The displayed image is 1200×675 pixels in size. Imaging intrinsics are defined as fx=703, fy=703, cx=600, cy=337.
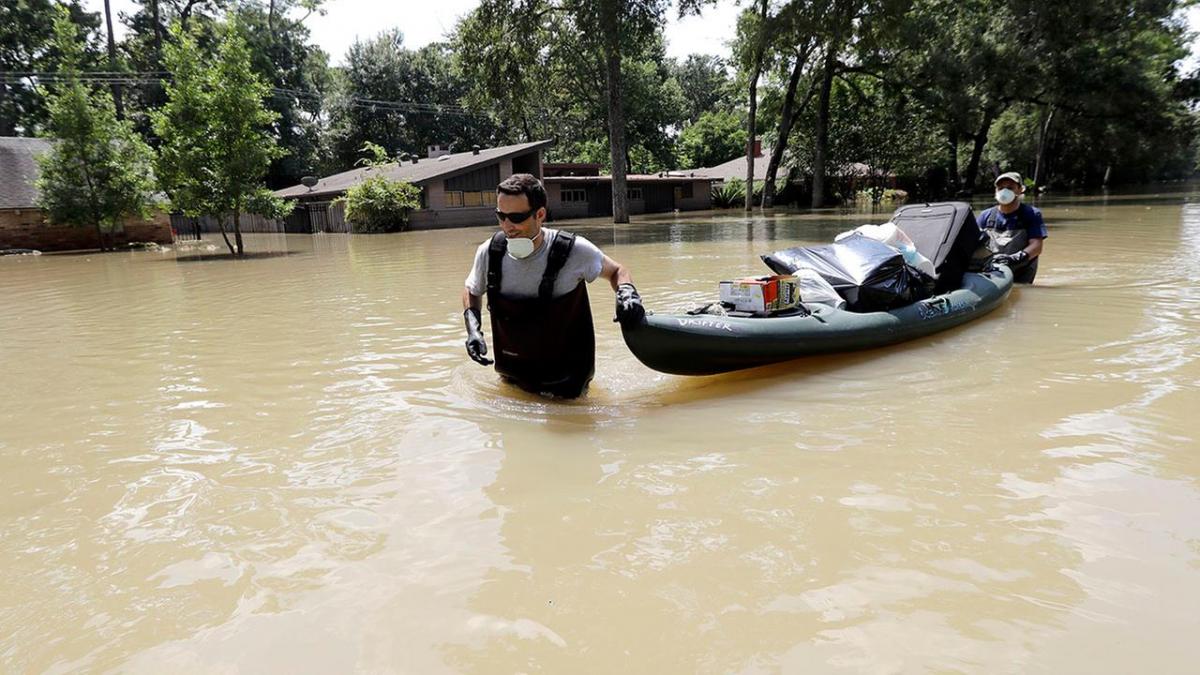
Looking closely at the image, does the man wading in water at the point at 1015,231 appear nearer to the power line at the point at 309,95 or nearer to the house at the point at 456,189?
the house at the point at 456,189

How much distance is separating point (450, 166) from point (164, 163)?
13.6m

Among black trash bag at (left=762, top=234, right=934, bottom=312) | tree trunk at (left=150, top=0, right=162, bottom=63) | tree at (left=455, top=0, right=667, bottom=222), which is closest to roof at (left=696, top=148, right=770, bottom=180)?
tree at (left=455, top=0, right=667, bottom=222)

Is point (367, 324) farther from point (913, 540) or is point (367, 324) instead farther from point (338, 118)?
point (338, 118)

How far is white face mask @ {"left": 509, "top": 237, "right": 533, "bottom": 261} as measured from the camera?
3762 millimetres

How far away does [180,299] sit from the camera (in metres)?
10.1

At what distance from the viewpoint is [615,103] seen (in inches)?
1012

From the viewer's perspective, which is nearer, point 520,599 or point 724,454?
point 520,599

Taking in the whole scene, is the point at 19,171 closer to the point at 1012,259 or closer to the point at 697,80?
the point at 1012,259

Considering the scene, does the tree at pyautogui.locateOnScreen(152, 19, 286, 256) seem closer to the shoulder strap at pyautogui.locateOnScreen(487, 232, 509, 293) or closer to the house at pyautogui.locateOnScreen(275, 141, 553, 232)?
the house at pyautogui.locateOnScreen(275, 141, 553, 232)

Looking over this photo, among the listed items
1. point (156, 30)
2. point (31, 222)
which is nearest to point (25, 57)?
point (156, 30)

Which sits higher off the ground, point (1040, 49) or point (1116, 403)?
point (1040, 49)

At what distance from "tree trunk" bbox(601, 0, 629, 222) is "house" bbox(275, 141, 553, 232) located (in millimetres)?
5537

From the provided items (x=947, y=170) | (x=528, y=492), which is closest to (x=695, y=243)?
(x=528, y=492)

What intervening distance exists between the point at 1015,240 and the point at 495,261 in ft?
23.0
